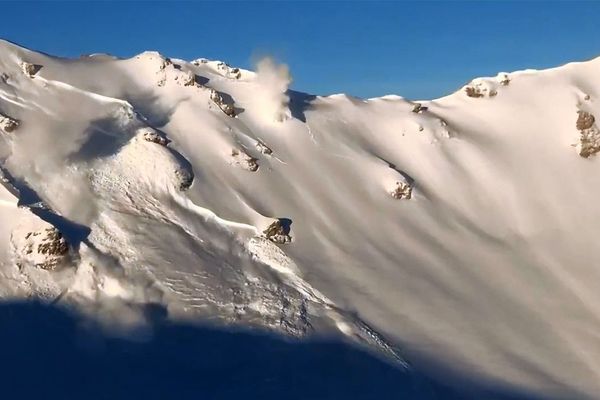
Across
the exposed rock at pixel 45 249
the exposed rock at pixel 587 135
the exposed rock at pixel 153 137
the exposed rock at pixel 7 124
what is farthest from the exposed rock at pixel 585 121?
the exposed rock at pixel 45 249

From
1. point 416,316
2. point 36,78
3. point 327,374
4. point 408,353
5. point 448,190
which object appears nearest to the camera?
point 327,374

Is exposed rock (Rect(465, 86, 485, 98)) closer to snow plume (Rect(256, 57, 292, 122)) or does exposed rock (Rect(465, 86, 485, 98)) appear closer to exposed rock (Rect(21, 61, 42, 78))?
snow plume (Rect(256, 57, 292, 122))

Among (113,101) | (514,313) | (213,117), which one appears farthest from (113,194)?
(514,313)

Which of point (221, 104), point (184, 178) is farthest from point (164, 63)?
point (184, 178)

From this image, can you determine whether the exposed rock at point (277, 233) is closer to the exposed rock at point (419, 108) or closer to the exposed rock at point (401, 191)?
the exposed rock at point (401, 191)

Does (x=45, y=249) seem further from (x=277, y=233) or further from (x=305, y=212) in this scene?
(x=305, y=212)

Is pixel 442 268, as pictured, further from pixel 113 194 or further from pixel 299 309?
pixel 113 194
